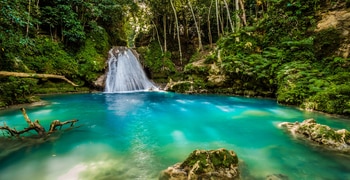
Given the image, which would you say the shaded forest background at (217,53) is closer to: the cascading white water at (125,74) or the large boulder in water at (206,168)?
the cascading white water at (125,74)

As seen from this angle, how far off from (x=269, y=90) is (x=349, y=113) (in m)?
4.94

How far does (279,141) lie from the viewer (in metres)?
5.70

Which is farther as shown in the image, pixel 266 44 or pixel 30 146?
pixel 266 44

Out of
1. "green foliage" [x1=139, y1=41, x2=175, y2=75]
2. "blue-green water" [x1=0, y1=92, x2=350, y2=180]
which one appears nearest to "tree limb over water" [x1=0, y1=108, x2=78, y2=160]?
"blue-green water" [x1=0, y1=92, x2=350, y2=180]

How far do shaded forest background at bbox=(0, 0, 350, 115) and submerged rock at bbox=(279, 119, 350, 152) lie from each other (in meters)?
3.04

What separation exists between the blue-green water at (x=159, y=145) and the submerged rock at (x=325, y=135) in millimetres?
373

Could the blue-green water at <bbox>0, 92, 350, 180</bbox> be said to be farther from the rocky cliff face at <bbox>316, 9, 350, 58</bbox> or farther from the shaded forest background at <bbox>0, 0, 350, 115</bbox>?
the rocky cliff face at <bbox>316, 9, 350, 58</bbox>

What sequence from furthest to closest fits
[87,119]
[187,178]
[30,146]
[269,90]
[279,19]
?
1. [279,19]
2. [269,90]
3. [87,119]
4. [30,146]
5. [187,178]

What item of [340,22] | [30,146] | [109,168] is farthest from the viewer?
[340,22]

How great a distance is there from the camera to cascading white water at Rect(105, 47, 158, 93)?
1748cm

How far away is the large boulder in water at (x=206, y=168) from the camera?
3572 millimetres

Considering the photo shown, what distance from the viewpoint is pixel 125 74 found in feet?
60.3

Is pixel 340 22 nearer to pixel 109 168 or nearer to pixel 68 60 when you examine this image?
pixel 109 168

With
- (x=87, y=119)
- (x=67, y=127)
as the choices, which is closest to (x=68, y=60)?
(x=87, y=119)
